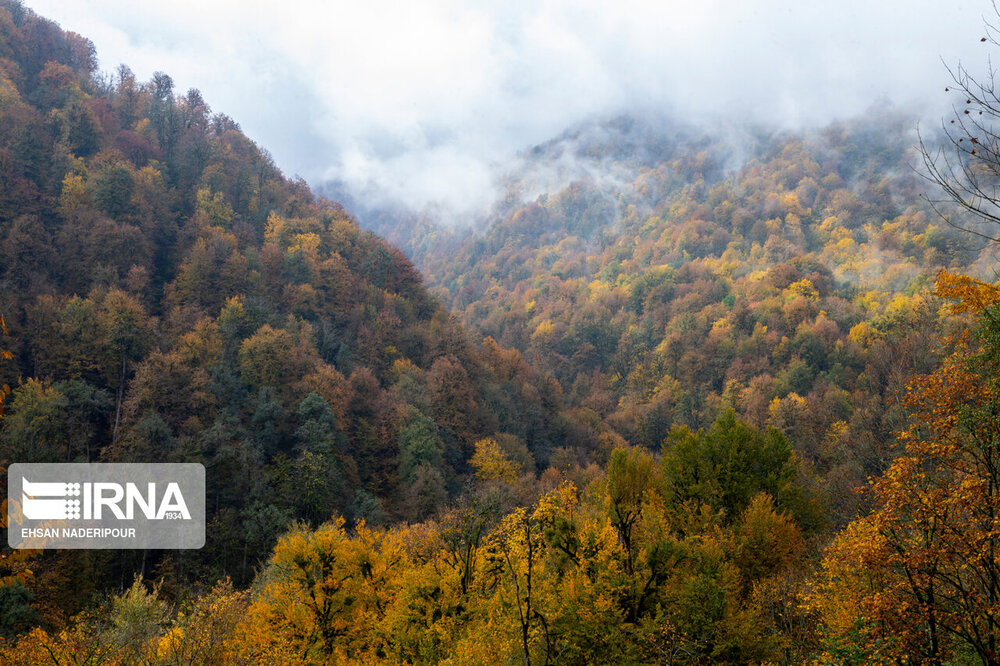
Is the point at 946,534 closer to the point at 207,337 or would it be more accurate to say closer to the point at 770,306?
the point at 207,337

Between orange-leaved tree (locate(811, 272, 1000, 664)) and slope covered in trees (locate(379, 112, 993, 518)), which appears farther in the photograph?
slope covered in trees (locate(379, 112, 993, 518))

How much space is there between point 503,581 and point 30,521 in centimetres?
2545

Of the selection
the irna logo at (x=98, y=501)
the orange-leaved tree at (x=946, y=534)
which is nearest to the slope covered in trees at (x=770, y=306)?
the orange-leaved tree at (x=946, y=534)

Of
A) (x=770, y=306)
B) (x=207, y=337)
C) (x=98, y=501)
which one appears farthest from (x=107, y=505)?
(x=770, y=306)

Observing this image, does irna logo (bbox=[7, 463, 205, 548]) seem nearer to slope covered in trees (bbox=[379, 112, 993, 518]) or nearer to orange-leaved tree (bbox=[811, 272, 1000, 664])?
orange-leaved tree (bbox=[811, 272, 1000, 664])

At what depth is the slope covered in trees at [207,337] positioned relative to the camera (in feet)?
129

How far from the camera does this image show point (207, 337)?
51.3 m

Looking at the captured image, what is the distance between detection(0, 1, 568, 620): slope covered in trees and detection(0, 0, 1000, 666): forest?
1.05 ft

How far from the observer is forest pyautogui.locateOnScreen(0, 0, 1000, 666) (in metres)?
12.6

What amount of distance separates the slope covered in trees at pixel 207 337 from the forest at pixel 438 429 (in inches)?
12.6

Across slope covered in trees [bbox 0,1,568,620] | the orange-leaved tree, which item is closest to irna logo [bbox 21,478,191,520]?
slope covered in trees [bbox 0,1,568,620]

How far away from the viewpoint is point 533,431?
232 feet

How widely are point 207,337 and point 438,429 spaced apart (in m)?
24.2

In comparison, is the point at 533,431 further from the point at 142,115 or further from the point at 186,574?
the point at 142,115
